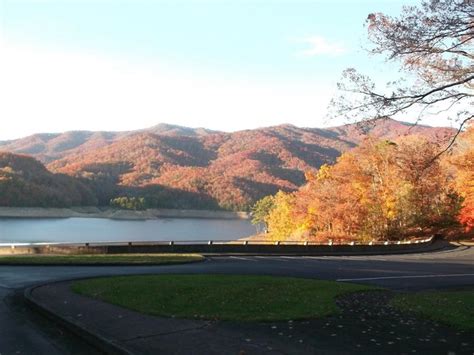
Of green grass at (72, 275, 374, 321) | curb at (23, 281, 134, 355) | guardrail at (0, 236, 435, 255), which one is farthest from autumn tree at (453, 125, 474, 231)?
curb at (23, 281, 134, 355)

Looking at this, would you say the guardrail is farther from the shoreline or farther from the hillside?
the hillside

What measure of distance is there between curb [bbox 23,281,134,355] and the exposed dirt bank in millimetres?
114489

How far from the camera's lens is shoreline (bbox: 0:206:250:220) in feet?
→ 386

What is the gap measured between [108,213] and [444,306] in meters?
134

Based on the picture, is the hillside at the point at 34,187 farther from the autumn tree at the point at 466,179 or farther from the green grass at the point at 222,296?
the green grass at the point at 222,296

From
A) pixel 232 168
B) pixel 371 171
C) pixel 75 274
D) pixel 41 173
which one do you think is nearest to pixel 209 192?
pixel 232 168

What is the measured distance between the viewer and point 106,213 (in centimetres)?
13850

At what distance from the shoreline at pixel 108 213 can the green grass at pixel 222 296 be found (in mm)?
112117

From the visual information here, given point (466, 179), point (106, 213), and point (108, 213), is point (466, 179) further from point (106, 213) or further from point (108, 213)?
point (106, 213)

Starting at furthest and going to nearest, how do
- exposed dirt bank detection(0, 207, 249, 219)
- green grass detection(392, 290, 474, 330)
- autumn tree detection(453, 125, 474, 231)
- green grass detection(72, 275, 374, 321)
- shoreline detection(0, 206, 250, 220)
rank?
exposed dirt bank detection(0, 207, 249, 219) < shoreline detection(0, 206, 250, 220) < autumn tree detection(453, 125, 474, 231) < green grass detection(72, 275, 374, 321) < green grass detection(392, 290, 474, 330)

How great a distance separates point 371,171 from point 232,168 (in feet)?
461

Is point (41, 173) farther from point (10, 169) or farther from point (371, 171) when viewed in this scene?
point (371, 171)

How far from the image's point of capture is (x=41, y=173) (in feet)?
456

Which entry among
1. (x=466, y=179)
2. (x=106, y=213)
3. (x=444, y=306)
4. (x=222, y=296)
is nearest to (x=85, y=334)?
(x=222, y=296)
